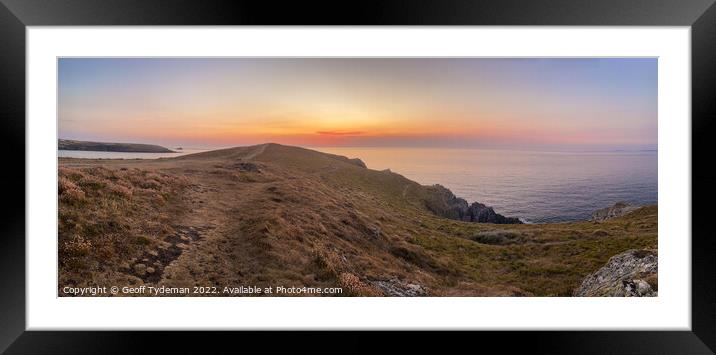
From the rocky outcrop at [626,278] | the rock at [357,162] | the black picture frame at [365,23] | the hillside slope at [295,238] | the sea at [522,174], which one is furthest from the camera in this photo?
the rock at [357,162]

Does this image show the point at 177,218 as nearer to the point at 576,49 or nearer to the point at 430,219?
the point at 430,219

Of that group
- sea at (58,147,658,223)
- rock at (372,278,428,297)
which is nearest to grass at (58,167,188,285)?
sea at (58,147,658,223)

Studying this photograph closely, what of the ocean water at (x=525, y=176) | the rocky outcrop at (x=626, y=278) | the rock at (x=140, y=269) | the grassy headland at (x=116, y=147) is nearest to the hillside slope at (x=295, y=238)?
the rock at (x=140, y=269)

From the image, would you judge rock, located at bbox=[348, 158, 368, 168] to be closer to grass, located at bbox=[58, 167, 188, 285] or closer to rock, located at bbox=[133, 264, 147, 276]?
grass, located at bbox=[58, 167, 188, 285]

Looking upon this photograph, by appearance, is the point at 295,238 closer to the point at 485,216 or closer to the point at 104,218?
the point at 104,218

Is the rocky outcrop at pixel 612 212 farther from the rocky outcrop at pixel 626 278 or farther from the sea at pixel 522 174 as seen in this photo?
the rocky outcrop at pixel 626 278

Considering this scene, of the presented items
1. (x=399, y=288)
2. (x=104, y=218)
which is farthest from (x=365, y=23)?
(x=104, y=218)
